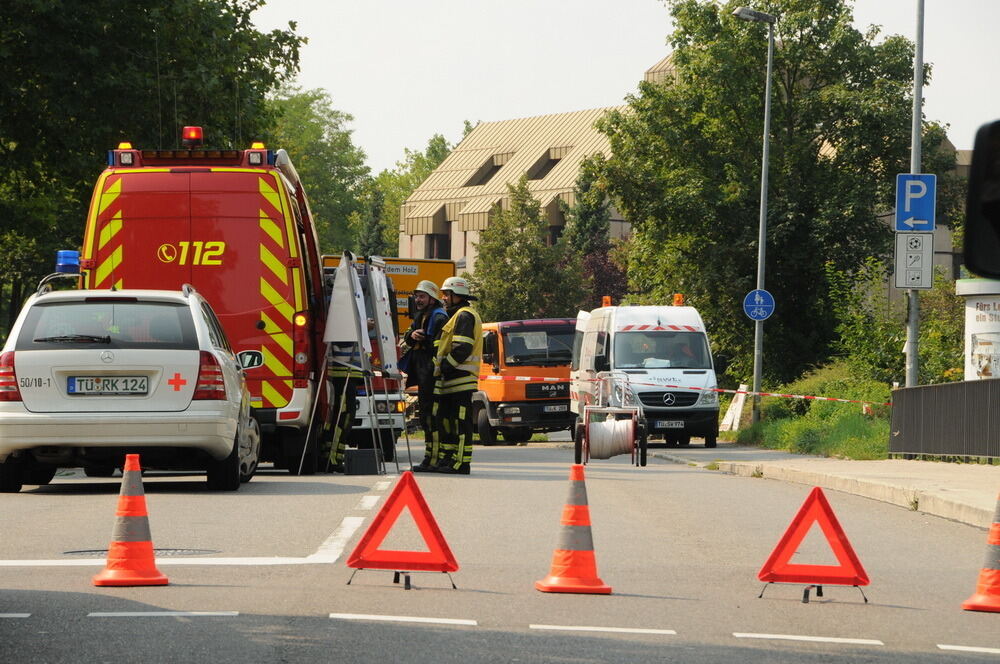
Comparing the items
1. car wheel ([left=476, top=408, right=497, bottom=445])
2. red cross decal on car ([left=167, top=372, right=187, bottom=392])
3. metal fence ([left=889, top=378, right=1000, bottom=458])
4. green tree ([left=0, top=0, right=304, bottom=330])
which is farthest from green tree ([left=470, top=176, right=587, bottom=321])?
red cross decal on car ([left=167, top=372, right=187, bottom=392])

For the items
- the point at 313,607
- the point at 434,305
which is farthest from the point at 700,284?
the point at 313,607

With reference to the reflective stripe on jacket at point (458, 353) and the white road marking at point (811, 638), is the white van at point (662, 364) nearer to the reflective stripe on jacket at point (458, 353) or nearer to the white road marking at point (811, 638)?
the reflective stripe on jacket at point (458, 353)

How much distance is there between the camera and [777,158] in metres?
47.5

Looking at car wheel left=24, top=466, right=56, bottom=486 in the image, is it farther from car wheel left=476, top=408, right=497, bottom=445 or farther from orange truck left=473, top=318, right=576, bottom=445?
car wheel left=476, top=408, right=497, bottom=445

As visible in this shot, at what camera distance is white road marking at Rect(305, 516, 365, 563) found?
10062 millimetres

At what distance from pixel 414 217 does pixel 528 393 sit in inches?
3062

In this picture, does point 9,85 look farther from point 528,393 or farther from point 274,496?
point 274,496

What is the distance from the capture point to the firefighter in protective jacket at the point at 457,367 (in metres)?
17.5

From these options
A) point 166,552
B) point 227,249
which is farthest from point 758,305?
point 166,552

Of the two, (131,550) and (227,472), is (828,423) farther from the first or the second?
(131,550)

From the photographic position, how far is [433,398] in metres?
17.8

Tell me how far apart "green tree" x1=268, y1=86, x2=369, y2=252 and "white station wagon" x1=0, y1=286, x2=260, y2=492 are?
305 ft

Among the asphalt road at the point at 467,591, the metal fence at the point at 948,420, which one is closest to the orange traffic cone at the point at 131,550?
the asphalt road at the point at 467,591

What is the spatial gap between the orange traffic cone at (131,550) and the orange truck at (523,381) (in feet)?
78.4
